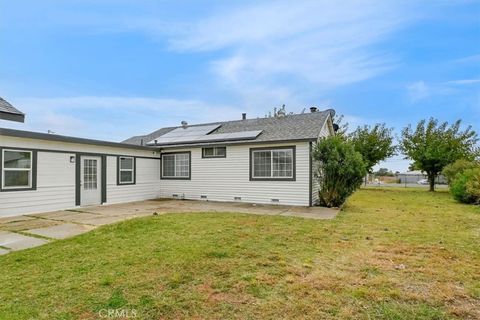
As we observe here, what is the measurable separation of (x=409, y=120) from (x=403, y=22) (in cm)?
1669

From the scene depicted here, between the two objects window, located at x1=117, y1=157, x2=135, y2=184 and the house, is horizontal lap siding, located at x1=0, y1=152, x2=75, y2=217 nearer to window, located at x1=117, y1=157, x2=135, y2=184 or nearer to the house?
the house

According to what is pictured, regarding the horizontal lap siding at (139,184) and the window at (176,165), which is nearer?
the horizontal lap siding at (139,184)

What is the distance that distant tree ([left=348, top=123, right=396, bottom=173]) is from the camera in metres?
26.1

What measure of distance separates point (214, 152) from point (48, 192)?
21.7ft

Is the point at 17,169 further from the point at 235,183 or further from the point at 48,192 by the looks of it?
the point at 235,183

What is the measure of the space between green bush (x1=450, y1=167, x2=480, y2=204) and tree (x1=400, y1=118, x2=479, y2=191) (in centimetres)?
843

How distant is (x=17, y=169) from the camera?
9203 millimetres

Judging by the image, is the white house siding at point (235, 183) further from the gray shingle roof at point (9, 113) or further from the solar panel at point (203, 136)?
the gray shingle roof at point (9, 113)

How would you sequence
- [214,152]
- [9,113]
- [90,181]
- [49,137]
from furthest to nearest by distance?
1. [214,152]
2. [90,181]
3. [49,137]
4. [9,113]

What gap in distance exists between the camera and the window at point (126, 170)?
1267 centimetres

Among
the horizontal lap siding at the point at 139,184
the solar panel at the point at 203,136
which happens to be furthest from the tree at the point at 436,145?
the horizontal lap siding at the point at 139,184

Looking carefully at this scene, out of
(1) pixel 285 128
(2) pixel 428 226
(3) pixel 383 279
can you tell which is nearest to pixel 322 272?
(3) pixel 383 279

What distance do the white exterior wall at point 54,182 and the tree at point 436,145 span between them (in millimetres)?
21367

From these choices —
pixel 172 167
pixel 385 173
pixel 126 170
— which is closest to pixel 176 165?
pixel 172 167
